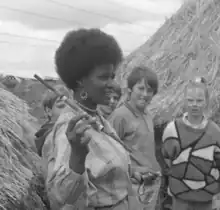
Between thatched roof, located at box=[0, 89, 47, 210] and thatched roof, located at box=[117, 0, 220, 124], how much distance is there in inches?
113

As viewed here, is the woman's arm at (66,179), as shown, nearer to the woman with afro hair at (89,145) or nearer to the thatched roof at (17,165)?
the woman with afro hair at (89,145)

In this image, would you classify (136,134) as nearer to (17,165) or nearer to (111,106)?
(111,106)

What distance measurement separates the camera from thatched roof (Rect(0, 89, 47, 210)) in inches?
100

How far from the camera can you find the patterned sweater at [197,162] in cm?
430

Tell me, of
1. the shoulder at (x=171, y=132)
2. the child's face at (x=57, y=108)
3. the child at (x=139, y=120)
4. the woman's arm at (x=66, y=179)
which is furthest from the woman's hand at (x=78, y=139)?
the shoulder at (x=171, y=132)

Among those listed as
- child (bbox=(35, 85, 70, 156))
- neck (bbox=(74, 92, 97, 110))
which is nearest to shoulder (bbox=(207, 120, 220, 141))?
child (bbox=(35, 85, 70, 156))

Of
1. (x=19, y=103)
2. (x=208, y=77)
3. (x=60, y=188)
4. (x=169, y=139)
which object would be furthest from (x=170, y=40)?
(x=60, y=188)

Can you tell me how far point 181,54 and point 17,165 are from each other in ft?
14.1

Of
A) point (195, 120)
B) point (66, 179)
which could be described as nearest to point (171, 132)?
point (195, 120)

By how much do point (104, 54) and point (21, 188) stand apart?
0.77 m

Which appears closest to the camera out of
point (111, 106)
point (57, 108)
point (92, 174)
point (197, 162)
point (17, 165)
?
point (92, 174)

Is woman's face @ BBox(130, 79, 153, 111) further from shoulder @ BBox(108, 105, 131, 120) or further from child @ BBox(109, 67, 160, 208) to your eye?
shoulder @ BBox(108, 105, 131, 120)

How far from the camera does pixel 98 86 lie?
2.51 metres

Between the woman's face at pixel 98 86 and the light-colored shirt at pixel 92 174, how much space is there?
161mm
